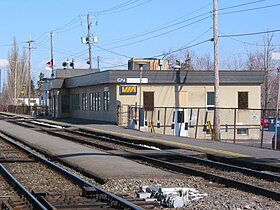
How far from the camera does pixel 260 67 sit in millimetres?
86062

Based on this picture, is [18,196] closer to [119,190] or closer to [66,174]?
[119,190]

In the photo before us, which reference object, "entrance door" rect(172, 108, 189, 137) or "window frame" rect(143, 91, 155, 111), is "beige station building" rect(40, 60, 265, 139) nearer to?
"window frame" rect(143, 91, 155, 111)

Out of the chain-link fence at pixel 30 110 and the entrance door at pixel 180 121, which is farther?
the chain-link fence at pixel 30 110

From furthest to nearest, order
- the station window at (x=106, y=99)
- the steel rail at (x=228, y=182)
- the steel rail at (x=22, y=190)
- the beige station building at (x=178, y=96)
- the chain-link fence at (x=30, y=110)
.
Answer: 1. the chain-link fence at (x=30, y=110)
2. the station window at (x=106, y=99)
3. the beige station building at (x=178, y=96)
4. the steel rail at (x=228, y=182)
5. the steel rail at (x=22, y=190)

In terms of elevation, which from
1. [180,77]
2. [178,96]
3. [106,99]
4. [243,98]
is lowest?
[106,99]

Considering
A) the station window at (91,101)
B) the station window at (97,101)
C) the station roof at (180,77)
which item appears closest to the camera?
the station roof at (180,77)

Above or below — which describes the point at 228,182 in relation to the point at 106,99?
below

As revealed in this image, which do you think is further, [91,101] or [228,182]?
[91,101]

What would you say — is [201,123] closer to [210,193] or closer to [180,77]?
[180,77]

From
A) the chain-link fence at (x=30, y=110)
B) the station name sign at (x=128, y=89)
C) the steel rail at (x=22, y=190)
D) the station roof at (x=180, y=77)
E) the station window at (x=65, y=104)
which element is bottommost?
the steel rail at (x=22, y=190)

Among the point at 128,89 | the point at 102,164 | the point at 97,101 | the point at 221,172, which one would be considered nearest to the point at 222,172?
the point at 221,172

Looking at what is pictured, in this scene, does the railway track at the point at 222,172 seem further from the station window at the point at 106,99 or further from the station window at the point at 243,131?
the station window at the point at 106,99

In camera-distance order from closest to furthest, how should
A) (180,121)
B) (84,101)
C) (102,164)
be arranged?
(102,164) < (180,121) < (84,101)


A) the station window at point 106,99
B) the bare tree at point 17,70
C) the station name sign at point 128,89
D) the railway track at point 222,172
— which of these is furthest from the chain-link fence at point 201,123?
the bare tree at point 17,70
